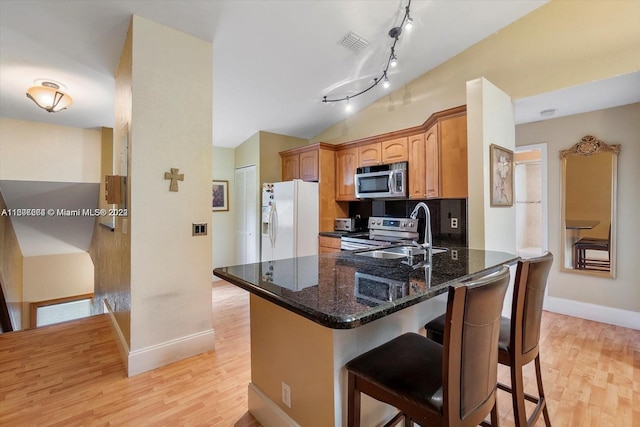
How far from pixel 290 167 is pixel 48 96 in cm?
287

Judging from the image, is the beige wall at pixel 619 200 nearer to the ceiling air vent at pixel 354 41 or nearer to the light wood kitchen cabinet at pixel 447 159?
the light wood kitchen cabinet at pixel 447 159

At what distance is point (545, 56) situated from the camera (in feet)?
8.97

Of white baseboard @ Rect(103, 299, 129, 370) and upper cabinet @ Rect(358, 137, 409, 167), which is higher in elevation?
upper cabinet @ Rect(358, 137, 409, 167)

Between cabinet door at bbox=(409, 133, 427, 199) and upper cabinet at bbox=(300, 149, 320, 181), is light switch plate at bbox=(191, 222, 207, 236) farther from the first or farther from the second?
cabinet door at bbox=(409, 133, 427, 199)

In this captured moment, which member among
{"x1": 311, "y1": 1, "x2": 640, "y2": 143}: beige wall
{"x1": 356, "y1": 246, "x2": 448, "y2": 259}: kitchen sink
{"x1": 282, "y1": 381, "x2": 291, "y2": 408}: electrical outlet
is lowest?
{"x1": 282, "y1": 381, "x2": 291, "y2": 408}: electrical outlet

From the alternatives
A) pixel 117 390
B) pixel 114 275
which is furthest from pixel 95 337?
pixel 117 390

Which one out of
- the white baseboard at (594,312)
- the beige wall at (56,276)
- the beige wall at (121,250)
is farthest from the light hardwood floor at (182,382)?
the beige wall at (56,276)

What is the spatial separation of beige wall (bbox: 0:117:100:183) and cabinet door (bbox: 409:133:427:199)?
4.22 metres

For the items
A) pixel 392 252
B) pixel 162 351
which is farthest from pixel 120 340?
pixel 392 252

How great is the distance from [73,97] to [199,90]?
69.5 inches

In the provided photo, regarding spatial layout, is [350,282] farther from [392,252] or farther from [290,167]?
[290,167]

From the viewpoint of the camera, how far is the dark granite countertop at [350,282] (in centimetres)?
92

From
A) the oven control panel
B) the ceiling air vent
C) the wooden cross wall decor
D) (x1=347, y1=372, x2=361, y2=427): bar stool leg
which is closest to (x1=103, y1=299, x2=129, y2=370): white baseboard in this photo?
the wooden cross wall decor

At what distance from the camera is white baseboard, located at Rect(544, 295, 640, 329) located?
10.0ft
